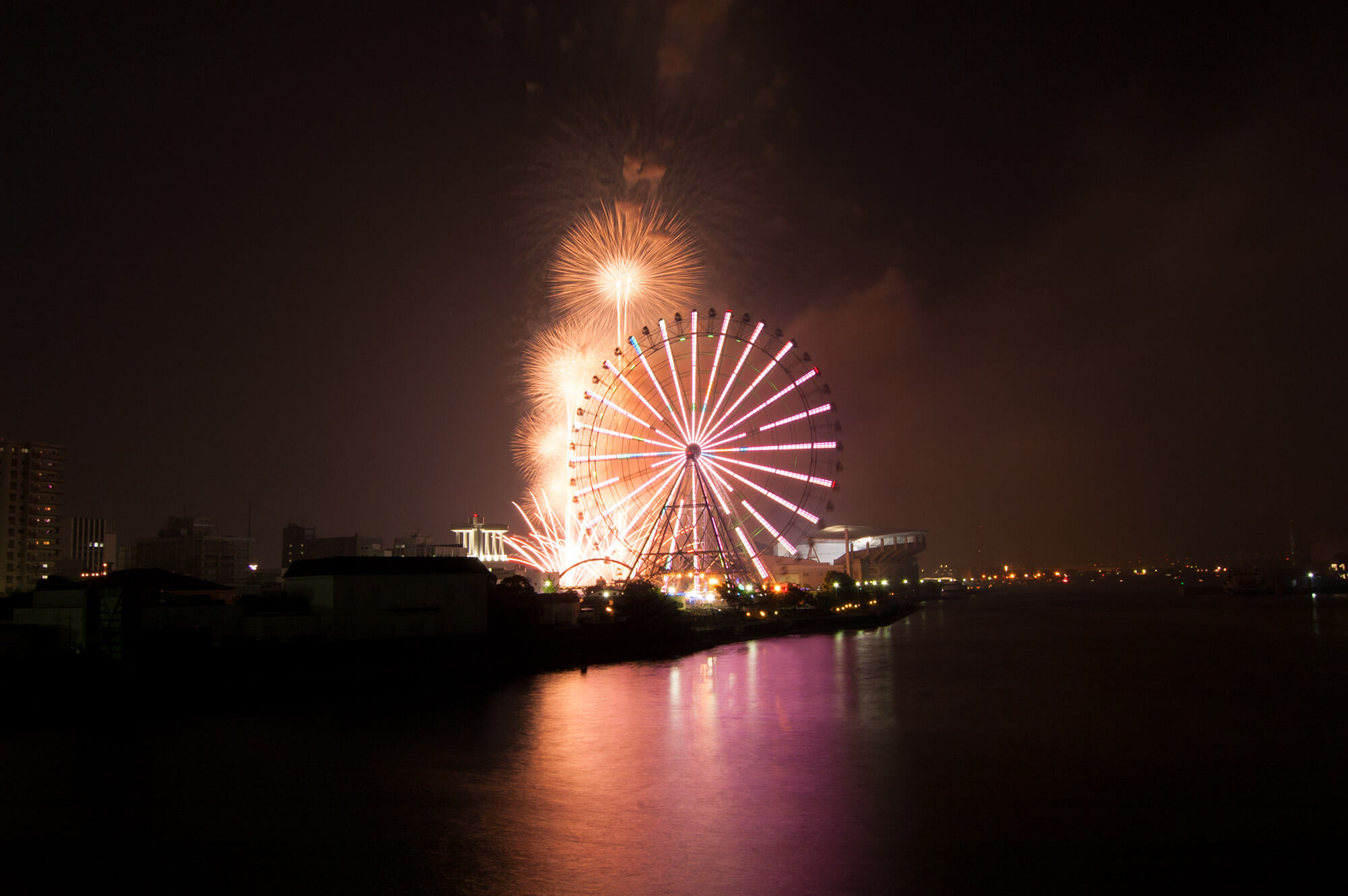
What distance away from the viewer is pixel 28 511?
2928 inches

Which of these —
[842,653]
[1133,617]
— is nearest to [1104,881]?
[842,653]

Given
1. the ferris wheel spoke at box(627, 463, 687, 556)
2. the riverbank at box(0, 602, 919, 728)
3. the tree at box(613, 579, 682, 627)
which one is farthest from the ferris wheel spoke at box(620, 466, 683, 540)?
the riverbank at box(0, 602, 919, 728)

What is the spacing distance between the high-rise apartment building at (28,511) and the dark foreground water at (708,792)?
6685 cm

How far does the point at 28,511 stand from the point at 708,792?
80.9 m

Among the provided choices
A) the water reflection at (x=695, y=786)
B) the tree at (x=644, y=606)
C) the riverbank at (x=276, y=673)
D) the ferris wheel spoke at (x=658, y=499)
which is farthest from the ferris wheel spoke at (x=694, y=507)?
the water reflection at (x=695, y=786)

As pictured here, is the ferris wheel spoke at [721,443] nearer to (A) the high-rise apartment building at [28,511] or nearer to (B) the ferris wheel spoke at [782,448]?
(B) the ferris wheel spoke at [782,448]

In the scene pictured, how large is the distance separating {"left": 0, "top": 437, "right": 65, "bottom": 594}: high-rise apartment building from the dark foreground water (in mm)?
66853

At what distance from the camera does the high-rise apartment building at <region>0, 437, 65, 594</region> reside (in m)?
71.8

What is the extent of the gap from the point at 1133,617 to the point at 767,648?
118 feet

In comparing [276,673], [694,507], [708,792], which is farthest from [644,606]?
[708,792]

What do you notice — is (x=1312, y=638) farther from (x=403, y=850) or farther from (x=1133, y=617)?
(x=403, y=850)

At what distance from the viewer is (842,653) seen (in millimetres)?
36312

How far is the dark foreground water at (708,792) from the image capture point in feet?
31.3

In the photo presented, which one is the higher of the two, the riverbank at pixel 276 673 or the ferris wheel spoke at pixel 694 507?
the ferris wheel spoke at pixel 694 507
